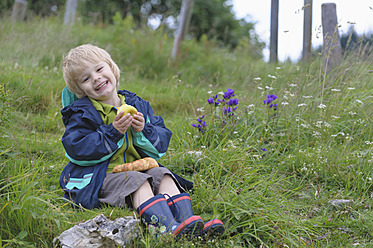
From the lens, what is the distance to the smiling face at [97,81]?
2.75m

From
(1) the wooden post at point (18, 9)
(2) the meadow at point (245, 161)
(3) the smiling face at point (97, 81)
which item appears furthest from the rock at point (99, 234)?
(1) the wooden post at point (18, 9)

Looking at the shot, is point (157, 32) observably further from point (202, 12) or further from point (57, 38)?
point (202, 12)

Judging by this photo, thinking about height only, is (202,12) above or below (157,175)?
above

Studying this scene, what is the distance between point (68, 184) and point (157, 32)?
7457 mm

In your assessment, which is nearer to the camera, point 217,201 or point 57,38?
point 217,201

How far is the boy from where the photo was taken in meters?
2.41

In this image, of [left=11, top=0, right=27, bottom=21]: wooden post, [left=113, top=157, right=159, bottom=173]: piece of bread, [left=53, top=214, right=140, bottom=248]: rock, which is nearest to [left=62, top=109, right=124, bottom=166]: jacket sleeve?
[left=113, top=157, right=159, bottom=173]: piece of bread

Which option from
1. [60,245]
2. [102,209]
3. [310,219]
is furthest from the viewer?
[310,219]

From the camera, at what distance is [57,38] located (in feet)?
23.5

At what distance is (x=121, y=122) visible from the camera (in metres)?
2.56

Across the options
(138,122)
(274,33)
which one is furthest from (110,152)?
(274,33)

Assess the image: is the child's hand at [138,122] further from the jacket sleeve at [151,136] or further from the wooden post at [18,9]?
the wooden post at [18,9]

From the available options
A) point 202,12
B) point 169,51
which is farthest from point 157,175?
point 202,12

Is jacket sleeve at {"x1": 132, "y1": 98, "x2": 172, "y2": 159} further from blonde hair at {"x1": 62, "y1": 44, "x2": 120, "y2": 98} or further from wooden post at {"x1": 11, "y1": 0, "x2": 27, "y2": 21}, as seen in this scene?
wooden post at {"x1": 11, "y1": 0, "x2": 27, "y2": 21}
